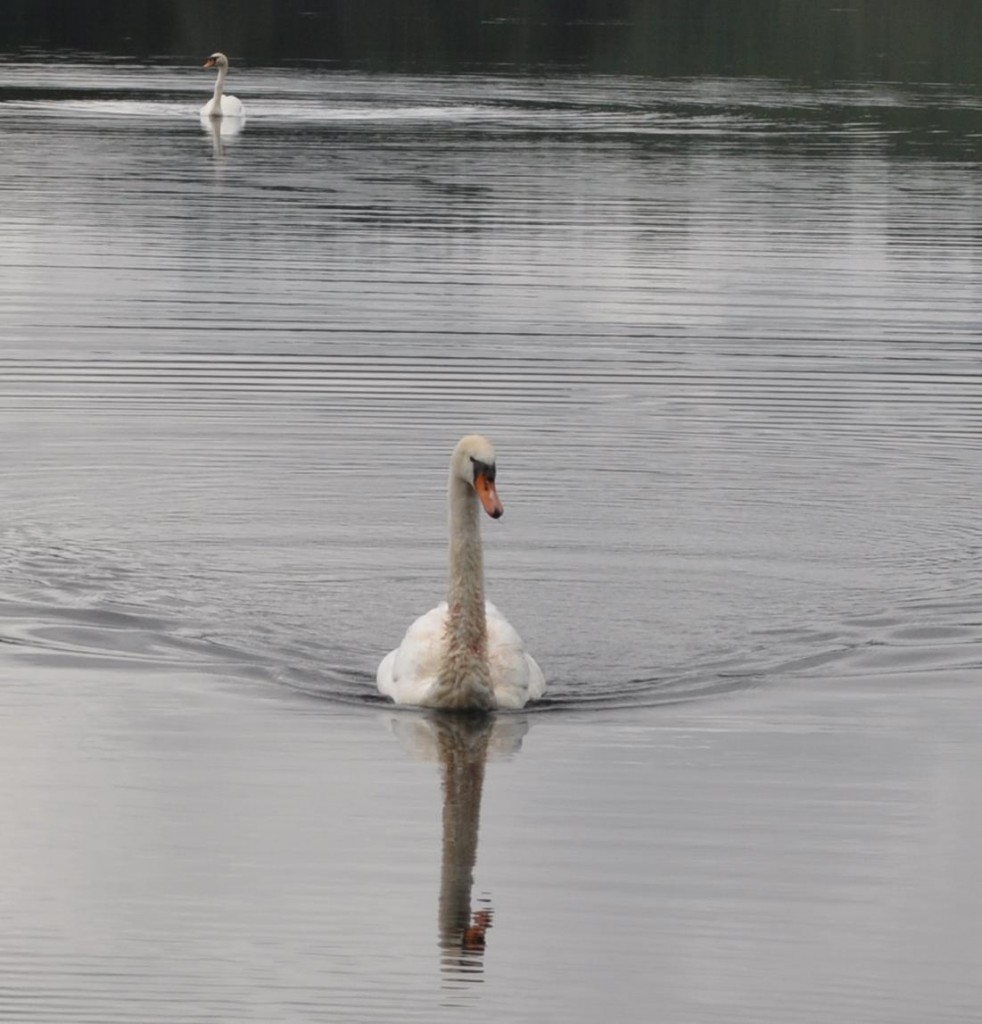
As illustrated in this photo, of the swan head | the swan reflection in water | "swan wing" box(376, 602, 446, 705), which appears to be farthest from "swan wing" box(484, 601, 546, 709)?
the swan head

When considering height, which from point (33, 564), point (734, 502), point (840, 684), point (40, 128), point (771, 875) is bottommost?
point (771, 875)

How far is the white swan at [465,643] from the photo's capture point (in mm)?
11984

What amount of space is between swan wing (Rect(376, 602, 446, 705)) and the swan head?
0.70 meters

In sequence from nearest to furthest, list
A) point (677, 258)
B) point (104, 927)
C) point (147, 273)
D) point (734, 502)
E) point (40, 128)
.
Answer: point (104, 927) < point (734, 502) < point (147, 273) < point (677, 258) < point (40, 128)

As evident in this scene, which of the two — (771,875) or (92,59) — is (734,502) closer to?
(771,875)

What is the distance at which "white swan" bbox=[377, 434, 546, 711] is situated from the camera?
472 inches

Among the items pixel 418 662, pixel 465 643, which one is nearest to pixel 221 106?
pixel 418 662

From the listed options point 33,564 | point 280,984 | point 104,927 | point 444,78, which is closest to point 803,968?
point 280,984

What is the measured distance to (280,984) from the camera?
842cm

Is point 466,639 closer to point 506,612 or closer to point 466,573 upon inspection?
point 466,573

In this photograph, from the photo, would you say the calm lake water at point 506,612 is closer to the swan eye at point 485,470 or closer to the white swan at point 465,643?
the white swan at point 465,643

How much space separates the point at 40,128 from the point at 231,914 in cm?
3732

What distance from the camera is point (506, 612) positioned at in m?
14.1

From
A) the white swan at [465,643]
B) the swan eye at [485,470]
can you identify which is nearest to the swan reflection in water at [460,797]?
the white swan at [465,643]
